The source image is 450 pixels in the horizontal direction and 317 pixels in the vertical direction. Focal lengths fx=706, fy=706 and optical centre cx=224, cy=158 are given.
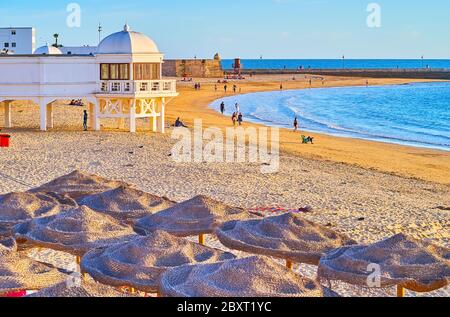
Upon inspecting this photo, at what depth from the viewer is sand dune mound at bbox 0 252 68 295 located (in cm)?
849

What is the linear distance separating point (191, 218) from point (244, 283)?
4.62 m

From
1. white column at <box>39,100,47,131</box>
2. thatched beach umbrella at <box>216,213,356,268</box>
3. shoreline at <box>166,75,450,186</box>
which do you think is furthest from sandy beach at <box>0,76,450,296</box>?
thatched beach umbrella at <box>216,213,356,268</box>

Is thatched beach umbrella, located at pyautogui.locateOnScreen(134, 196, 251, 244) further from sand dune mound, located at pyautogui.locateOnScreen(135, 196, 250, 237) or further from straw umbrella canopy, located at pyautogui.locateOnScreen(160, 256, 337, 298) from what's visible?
straw umbrella canopy, located at pyautogui.locateOnScreen(160, 256, 337, 298)

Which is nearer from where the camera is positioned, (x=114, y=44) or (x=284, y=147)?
(x=114, y=44)

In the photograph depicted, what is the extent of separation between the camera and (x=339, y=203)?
62.8 feet

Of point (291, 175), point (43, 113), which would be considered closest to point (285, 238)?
point (291, 175)

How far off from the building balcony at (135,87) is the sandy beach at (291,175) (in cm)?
192

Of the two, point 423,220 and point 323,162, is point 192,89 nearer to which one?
point 323,162

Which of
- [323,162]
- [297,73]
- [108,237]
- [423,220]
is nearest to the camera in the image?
[108,237]

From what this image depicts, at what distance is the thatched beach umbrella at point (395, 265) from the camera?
366 inches

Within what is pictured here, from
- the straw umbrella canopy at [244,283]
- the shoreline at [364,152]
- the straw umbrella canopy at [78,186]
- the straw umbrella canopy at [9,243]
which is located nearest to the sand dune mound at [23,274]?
the straw umbrella canopy at [244,283]
